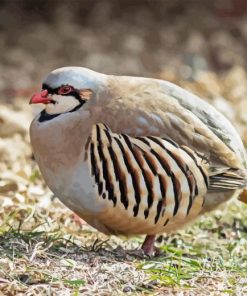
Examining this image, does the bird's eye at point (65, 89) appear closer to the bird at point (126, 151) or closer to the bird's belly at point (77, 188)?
the bird at point (126, 151)

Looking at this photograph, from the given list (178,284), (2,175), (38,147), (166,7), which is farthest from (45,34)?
(178,284)

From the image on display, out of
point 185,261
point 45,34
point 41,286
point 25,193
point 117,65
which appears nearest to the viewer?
point 41,286

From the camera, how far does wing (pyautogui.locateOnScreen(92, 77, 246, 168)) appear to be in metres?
4.57

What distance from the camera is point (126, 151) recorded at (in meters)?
4.55

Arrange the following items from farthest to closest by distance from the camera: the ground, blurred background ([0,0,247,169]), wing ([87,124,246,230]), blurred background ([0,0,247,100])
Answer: blurred background ([0,0,247,100]) → blurred background ([0,0,247,169]) → wing ([87,124,246,230]) → the ground

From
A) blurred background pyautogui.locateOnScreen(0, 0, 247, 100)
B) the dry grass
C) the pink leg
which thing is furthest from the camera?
blurred background pyautogui.locateOnScreen(0, 0, 247, 100)

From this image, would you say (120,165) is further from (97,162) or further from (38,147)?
(38,147)

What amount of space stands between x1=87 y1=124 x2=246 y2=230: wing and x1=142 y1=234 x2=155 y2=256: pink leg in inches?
8.1

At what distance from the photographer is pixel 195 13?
10531 millimetres

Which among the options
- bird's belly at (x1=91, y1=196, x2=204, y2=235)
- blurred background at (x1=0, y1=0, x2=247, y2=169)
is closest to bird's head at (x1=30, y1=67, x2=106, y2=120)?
bird's belly at (x1=91, y1=196, x2=204, y2=235)

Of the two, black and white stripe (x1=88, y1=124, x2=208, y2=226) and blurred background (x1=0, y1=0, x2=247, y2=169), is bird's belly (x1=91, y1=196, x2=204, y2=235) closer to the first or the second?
black and white stripe (x1=88, y1=124, x2=208, y2=226)

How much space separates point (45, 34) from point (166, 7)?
147 centimetres

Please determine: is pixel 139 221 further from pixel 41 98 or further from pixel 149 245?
pixel 41 98

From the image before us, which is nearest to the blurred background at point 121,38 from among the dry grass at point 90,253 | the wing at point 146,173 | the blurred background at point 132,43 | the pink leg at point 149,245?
the blurred background at point 132,43
